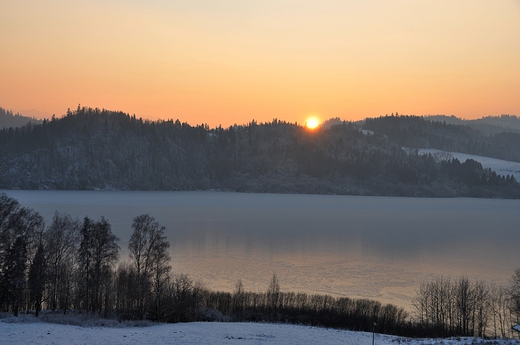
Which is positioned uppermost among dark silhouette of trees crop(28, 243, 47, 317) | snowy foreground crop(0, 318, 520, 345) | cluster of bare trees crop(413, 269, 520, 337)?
dark silhouette of trees crop(28, 243, 47, 317)

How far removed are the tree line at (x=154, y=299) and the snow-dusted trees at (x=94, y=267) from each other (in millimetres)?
83

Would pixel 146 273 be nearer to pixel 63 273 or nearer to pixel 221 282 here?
pixel 63 273

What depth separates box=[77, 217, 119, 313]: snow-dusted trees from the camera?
125ft

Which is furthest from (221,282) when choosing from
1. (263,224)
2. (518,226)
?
(518,226)

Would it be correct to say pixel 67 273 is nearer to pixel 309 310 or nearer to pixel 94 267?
pixel 94 267

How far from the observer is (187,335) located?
2759 centimetres

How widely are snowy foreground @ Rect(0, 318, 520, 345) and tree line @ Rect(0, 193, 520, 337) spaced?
5265 millimetres

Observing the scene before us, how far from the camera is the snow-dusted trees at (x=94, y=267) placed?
125 feet

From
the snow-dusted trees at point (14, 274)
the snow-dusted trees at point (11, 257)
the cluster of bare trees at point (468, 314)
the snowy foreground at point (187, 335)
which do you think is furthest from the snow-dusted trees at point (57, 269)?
the cluster of bare trees at point (468, 314)

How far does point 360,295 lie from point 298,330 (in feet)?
54.7

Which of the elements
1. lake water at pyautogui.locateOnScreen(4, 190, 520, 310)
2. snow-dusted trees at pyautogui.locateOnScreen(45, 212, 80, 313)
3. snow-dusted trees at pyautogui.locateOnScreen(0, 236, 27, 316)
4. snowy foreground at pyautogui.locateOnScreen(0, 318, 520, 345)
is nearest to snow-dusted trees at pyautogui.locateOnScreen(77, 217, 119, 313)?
snow-dusted trees at pyautogui.locateOnScreen(45, 212, 80, 313)

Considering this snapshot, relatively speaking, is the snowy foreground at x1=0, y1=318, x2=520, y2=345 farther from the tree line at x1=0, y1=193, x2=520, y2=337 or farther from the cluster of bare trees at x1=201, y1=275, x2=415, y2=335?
the cluster of bare trees at x1=201, y1=275, x2=415, y2=335

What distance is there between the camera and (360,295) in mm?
46406

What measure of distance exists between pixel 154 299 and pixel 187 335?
33.1ft
